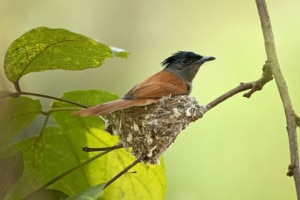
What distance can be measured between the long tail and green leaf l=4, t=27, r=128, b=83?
0.37 feet

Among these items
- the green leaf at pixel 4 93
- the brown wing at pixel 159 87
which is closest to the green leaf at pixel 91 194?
the green leaf at pixel 4 93

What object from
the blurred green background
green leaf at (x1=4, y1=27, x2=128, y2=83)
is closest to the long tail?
green leaf at (x1=4, y1=27, x2=128, y2=83)

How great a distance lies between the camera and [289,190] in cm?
300

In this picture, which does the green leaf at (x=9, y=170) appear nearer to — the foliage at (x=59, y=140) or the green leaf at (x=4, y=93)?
the foliage at (x=59, y=140)

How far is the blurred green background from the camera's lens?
10.4ft

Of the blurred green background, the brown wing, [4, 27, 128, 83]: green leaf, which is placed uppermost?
[4, 27, 128, 83]: green leaf

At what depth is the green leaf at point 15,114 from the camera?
1505 mm

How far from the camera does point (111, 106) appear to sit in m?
1.64

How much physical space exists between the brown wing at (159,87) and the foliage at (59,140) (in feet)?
0.58

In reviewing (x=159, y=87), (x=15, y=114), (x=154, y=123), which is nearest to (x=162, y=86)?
(x=159, y=87)

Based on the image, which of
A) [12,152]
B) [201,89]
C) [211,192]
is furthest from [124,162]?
[201,89]

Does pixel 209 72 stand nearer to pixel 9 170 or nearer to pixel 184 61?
pixel 184 61

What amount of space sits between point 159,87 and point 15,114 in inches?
23.6

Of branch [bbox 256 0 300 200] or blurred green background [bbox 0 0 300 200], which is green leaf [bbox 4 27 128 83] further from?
blurred green background [bbox 0 0 300 200]
